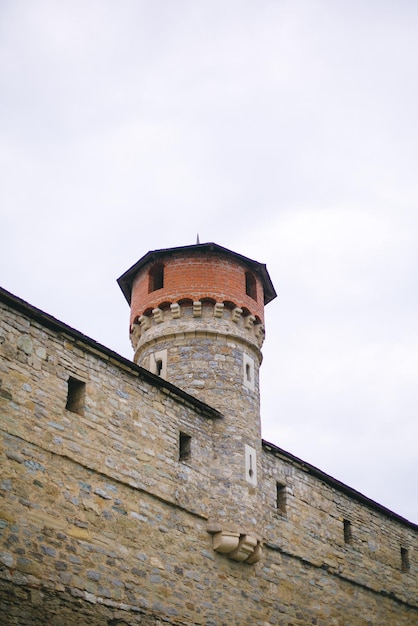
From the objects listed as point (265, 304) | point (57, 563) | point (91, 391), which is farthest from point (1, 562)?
point (265, 304)

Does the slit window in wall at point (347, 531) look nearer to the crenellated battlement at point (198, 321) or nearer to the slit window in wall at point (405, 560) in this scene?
the slit window in wall at point (405, 560)

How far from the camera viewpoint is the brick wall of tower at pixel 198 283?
1862 cm

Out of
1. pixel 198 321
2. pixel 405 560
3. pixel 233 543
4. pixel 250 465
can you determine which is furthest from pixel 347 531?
pixel 198 321

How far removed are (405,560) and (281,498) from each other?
19.4ft

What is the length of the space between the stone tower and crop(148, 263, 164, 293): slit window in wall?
24 millimetres

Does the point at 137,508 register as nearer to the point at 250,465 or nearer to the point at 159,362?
the point at 250,465

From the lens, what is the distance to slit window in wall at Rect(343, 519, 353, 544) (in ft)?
67.1

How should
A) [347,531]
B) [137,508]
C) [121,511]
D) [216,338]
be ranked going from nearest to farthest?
[121,511] < [137,508] < [216,338] < [347,531]

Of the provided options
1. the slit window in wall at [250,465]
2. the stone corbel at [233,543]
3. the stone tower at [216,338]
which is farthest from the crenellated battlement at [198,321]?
the stone corbel at [233,543]

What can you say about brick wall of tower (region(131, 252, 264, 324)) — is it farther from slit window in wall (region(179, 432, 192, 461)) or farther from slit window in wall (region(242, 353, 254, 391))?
slit window in wall (region(179, 432, 192, 461))

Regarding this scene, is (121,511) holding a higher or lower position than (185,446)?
lower

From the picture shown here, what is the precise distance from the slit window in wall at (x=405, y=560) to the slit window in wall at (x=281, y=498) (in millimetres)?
5744

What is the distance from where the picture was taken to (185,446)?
16.5 meters

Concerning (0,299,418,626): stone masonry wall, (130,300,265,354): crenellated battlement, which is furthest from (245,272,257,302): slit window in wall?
(0,299,418,626): stone masonry wall
